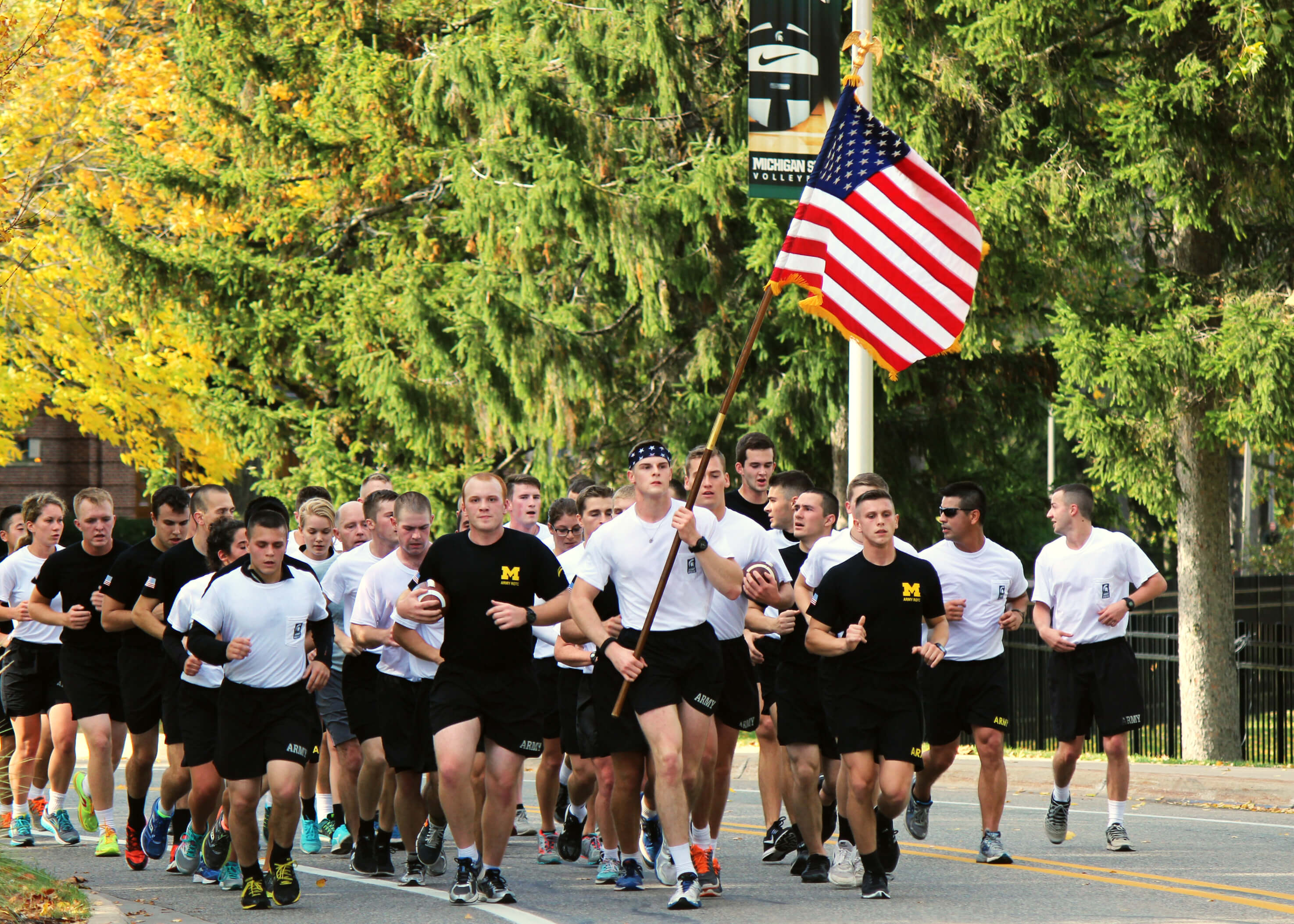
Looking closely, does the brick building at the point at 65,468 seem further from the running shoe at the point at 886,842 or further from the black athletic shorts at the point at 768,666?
the running shoe at the point at 886,842

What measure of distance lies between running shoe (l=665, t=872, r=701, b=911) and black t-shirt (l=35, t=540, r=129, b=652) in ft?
13.8

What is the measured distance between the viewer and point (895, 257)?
990 centimetres

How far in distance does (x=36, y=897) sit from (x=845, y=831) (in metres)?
4.04

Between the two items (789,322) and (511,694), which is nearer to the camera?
(511,694)

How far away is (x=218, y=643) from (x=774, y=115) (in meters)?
7.64

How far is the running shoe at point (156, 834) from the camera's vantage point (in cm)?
973

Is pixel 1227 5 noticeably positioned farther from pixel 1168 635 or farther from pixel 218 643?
pixel 218 643

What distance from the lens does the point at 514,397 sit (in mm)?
18719

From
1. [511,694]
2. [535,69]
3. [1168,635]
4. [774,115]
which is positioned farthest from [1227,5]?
[511,694]

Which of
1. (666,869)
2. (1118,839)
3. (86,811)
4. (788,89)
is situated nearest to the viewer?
(666,869)

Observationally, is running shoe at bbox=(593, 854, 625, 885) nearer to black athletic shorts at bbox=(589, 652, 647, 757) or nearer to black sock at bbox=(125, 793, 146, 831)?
black athletic shorts at bbox=(589, 652, 647, 757)

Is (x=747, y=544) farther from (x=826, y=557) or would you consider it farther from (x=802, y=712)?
(x=802, y=712)

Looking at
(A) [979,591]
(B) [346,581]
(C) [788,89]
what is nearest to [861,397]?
(C) [788,89]

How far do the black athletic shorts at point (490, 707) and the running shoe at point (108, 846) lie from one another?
2998 mm
